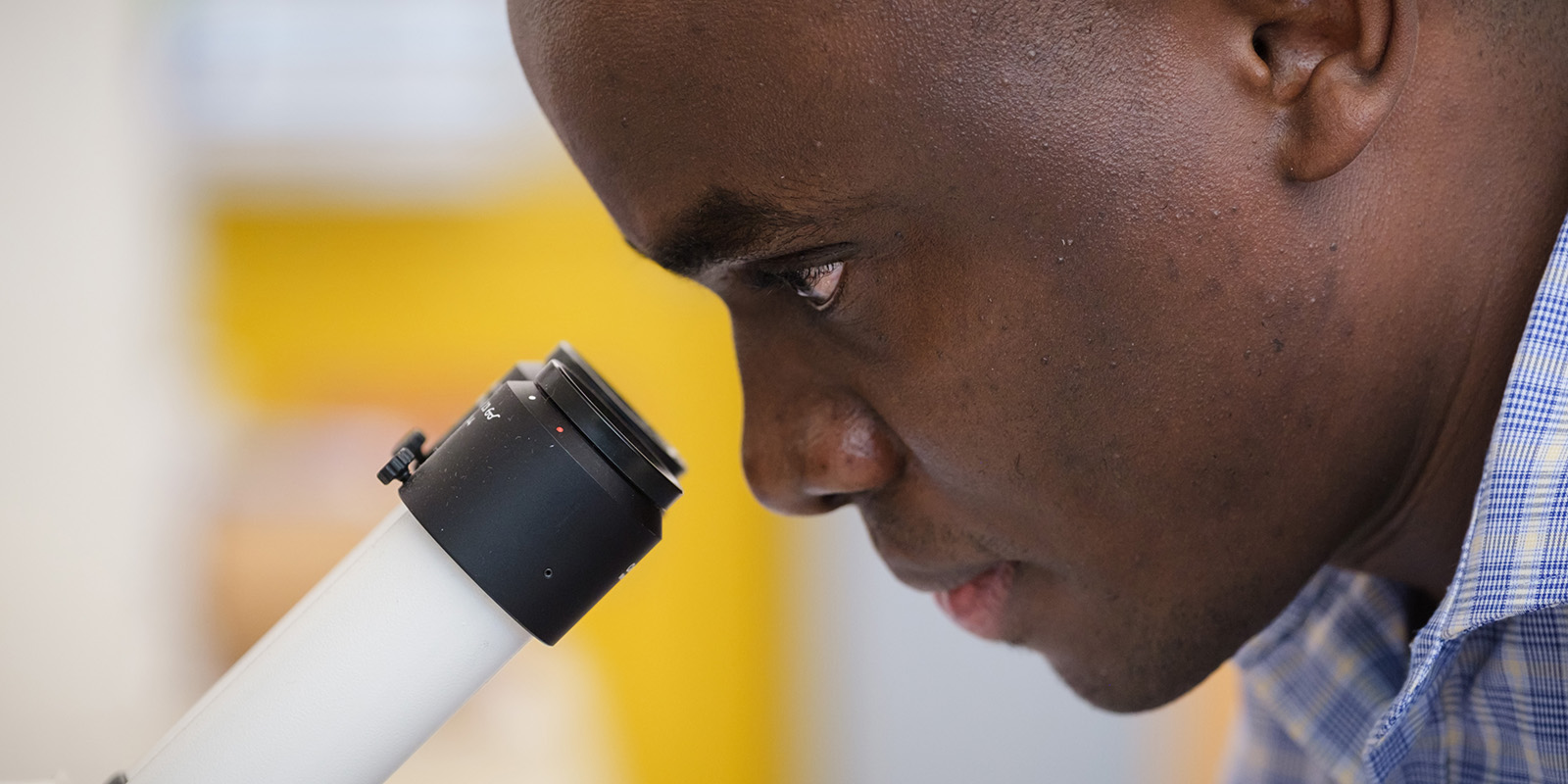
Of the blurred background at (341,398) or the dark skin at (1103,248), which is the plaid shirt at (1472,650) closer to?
the dark skin at (1103,248)

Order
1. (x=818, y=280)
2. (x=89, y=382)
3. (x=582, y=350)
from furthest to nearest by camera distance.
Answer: (x=582, y=350) < (x=89, y=382) < (x=818, y=280)

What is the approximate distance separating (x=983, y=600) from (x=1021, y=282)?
239 millimetres

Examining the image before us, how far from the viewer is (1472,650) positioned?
785 millimetres

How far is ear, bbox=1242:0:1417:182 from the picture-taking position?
63 cm

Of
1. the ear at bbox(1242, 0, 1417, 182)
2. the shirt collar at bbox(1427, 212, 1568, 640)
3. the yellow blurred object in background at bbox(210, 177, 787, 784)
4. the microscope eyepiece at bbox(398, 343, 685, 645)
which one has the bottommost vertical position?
the yellow blurred object in background at bbox(210, 177, 787, 784)

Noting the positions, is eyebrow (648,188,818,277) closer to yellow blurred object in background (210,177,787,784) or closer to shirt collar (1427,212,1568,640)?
shirt collar (1427,212,1568,640)

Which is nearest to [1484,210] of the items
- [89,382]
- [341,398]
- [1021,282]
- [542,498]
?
[1021,282]

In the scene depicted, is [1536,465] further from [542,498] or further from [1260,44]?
[542,498]

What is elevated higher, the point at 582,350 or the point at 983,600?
the point at 983,600

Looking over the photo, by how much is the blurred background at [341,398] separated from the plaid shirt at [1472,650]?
1.00 meters

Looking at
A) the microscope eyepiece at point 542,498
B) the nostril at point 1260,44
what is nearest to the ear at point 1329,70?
the nostril at point 1260,44

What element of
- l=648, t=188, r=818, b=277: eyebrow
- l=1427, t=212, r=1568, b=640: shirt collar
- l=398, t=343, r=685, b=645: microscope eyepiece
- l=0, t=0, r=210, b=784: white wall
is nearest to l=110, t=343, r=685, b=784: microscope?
l=398, t=343, r=685, b=645: microscope eyepiece

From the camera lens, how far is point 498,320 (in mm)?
2783

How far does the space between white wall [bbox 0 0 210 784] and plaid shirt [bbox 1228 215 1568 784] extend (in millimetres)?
1717
